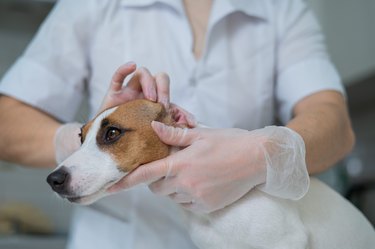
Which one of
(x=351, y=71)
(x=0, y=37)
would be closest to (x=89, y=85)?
(x=0, y=37)

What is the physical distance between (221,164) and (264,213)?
0.35 feet

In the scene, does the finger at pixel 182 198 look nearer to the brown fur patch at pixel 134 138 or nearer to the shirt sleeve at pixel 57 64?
the brown fur patch at pixel 134 138

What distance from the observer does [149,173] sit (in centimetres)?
77

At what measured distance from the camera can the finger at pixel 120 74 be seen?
2.89ft

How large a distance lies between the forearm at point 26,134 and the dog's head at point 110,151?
0.17 m

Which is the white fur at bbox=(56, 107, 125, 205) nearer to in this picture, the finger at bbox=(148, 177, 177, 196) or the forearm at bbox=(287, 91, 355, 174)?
the finger at bbox=(148, 177, 177, 196)

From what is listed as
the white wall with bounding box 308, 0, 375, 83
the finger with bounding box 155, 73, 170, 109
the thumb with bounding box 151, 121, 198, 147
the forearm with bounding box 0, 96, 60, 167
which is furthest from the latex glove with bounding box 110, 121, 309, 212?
the white wall with bounding box 308, 0, 375, 83

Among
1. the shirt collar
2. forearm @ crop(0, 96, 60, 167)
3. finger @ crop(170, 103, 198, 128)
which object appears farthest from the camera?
the shirt collar

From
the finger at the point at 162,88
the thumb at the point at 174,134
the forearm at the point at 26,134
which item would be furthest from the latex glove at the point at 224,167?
the forearm at the point at 26,134

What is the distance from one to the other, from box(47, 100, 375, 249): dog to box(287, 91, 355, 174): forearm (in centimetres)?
9

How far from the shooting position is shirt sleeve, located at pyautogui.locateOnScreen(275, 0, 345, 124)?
108 centimetres

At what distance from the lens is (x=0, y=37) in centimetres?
214

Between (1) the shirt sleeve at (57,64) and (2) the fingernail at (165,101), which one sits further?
(1) the shirt sleeve at (57,64)

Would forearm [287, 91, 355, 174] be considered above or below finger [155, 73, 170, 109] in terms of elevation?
below
